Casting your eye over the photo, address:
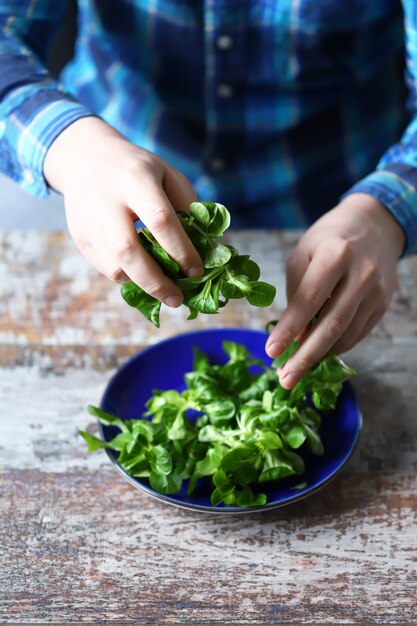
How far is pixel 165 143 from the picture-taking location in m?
1.44

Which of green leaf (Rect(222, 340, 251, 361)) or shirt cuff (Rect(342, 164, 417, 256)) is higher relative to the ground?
shirt cuff (Rect(342, 164, 417, 256))

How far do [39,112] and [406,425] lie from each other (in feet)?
2.04

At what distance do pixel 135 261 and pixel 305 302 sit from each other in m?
0.20

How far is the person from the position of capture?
864mm

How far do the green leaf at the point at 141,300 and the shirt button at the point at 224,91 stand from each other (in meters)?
0.63

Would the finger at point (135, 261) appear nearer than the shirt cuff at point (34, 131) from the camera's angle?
Yes

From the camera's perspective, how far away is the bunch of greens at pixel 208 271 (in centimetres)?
80

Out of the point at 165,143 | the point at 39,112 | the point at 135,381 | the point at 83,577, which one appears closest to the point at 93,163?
the point at 39,112

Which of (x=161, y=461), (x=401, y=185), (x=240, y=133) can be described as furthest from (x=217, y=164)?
(x=161, y=461)

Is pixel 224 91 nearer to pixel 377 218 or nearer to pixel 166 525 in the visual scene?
pixel 377 218

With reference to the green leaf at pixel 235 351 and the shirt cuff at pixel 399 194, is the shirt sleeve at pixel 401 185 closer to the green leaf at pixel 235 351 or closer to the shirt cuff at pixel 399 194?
the shirt cuff at pixel 399 194

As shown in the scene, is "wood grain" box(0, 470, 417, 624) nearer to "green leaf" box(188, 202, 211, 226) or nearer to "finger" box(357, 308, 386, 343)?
"finger" box(357, 308, 386, 343)

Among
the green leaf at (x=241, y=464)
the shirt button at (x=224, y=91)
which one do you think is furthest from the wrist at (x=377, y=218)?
the shirt button at (x=224, y=91)

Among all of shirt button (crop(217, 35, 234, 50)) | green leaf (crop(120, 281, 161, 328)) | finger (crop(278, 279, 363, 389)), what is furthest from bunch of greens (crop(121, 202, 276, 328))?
shirt button (crop(217, 35, 234, 50))
